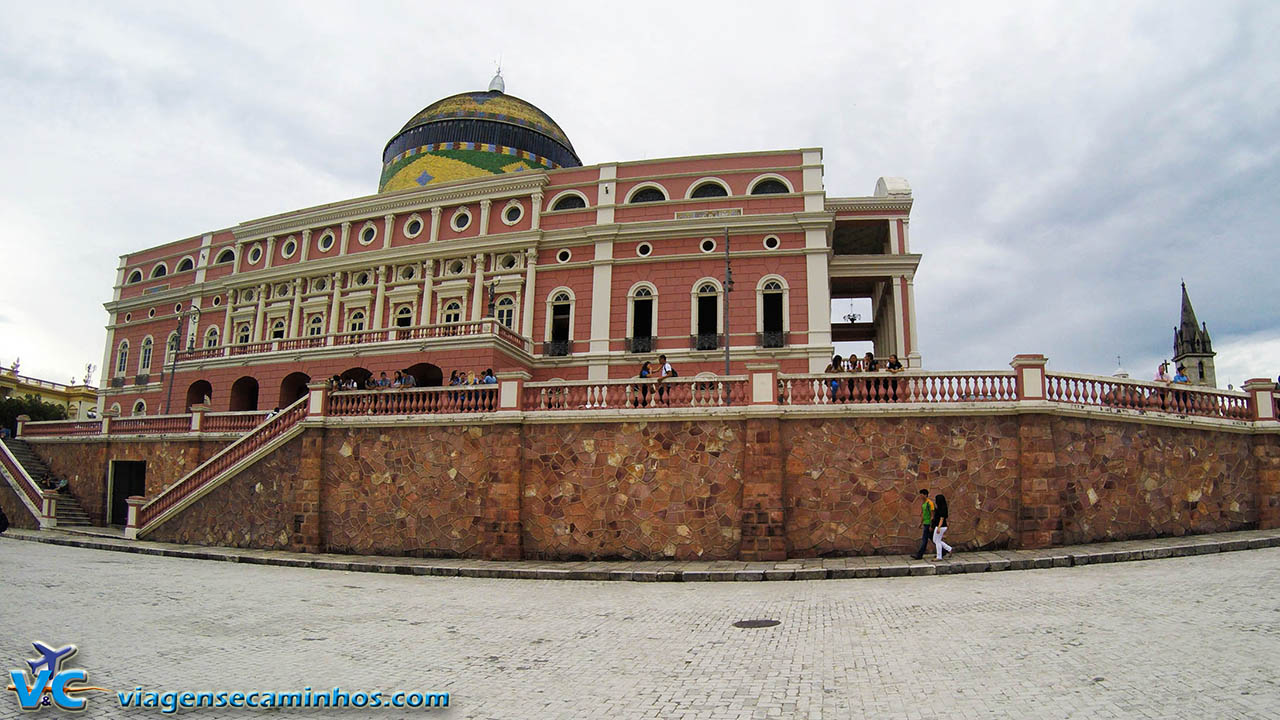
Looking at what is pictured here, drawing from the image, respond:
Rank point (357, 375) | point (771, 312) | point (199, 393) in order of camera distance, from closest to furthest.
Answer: point (771, 312) → point (357, 375) → point (199, 393)

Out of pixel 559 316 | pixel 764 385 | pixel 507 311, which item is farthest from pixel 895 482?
pixel 507 311

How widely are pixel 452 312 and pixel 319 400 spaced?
40.3 ft

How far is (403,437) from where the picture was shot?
1475 cm

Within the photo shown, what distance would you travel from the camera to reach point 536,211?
27.1 m

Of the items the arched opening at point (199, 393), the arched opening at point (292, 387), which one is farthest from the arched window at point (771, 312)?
the arched opening at point (199, 393)

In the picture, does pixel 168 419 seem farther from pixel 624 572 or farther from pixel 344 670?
pixel 344 670

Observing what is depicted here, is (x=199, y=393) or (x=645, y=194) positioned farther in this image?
(x=199, y=393)

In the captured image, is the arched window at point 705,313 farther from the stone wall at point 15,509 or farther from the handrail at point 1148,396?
the stone wall at point 15,509

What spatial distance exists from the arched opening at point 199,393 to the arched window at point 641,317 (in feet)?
57.0

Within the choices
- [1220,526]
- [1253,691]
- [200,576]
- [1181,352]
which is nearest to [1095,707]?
[1253,691]

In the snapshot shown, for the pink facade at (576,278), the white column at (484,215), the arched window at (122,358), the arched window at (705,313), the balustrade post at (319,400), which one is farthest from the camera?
the arched window at (122,358)

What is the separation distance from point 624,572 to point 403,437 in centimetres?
588

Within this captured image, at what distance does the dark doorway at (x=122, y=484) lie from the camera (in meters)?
21.3

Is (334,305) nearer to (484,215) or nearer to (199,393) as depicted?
(199,393)
